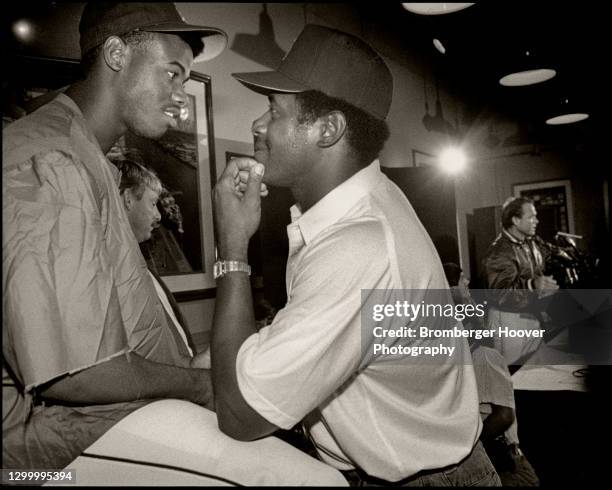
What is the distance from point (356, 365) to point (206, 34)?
1005mm

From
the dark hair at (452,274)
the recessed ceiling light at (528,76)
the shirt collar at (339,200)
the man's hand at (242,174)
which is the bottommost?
the dark hair at (452,274)

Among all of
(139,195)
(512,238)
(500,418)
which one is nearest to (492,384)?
(500,418)

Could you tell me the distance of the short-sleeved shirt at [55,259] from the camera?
0.90 m

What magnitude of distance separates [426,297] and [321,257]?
0.29 m

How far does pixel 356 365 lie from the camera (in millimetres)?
1099

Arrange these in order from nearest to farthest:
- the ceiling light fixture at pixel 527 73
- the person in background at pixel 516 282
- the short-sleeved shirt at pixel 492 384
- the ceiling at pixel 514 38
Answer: the short-sleeved shirt at pixel 492 384, the ceiling at pixel 514 38, the ceiling light fixture at pixel 527 73, the person in background at pixel 516 282

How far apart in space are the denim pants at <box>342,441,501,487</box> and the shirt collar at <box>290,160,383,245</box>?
0.58 metres

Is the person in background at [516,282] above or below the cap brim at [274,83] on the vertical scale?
below

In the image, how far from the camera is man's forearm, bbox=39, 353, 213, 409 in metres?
0.96

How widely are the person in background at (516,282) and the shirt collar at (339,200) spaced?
3.71 metres

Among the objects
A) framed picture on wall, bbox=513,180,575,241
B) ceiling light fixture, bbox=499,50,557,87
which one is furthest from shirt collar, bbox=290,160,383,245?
framed picture on wall, bbox=513,180,575,241

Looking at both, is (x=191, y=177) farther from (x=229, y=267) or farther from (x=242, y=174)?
(x=229, y=267)

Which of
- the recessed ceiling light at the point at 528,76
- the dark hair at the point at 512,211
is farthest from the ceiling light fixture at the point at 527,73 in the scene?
the dark hair at the point at 512,211

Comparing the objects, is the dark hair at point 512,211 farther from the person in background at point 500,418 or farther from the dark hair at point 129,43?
the dark hair at point 129,43
